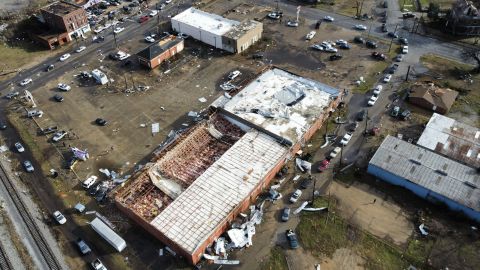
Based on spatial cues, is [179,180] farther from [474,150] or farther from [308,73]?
[474,150]

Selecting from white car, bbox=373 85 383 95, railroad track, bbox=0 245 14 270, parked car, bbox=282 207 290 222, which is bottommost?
railroad track, bbox=0 245 14 270

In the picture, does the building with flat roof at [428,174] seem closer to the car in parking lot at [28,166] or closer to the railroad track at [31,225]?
the railroad track at [31,225]

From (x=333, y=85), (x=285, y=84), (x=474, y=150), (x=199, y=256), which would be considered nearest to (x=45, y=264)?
(x=199, y=256)

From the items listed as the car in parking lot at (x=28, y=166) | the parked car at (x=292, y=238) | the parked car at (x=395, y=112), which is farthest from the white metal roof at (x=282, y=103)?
the car in parking lot at (x=28, y=166)

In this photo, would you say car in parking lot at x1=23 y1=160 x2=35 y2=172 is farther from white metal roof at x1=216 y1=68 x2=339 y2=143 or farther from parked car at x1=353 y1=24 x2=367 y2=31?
parked car at x1=353 y1=24 x2=367 y2=31

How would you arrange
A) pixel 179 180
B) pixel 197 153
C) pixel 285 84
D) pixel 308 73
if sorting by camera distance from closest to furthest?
1. pixel 179 180
2. pixel 197 153
3. pixel 285 84
4. pixel 308 73

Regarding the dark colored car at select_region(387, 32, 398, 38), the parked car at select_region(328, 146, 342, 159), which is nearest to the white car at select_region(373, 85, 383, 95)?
the parked car at select_region(328, 146, 342, 159)

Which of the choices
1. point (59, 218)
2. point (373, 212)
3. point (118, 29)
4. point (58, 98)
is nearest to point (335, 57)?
point (373, 212)
